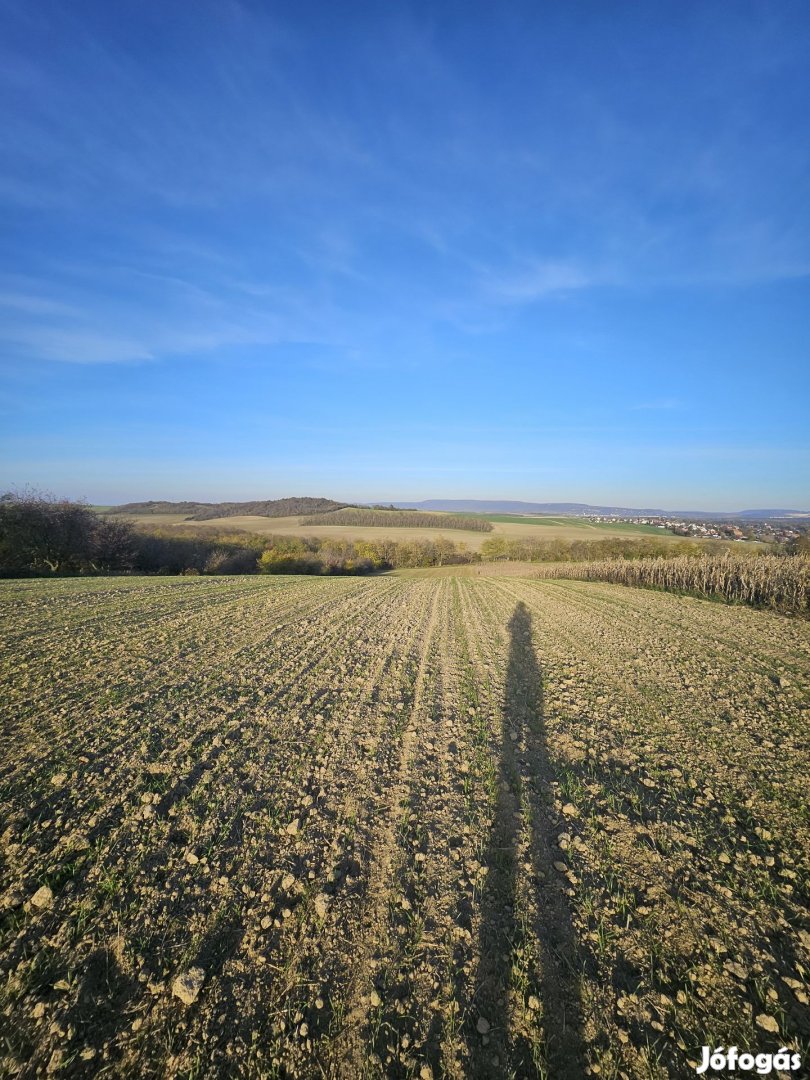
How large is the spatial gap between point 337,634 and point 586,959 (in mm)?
9740

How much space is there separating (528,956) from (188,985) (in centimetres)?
250

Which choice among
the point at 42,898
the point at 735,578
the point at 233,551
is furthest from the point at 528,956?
the point at 233,551

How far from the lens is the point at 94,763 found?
543 cm

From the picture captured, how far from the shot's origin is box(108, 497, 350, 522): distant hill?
10600 centimetres

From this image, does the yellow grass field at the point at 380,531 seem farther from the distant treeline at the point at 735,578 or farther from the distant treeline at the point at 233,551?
the distant treeline at the point at 735,578

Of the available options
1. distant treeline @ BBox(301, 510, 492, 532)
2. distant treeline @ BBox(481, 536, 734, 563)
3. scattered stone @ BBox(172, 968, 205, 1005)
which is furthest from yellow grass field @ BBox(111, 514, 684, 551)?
scattered stone @ BBox(172, 968, 205, 1005)

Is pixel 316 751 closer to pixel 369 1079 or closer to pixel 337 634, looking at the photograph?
pixel 369 1079

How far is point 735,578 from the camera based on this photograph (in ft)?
72.0

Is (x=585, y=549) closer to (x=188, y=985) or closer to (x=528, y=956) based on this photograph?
(x=528, y=956)

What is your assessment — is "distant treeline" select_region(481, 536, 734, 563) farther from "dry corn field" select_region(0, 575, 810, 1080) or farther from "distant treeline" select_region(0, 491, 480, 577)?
Answer: "dry corn field" select_region(0, 575, 810, 1080)

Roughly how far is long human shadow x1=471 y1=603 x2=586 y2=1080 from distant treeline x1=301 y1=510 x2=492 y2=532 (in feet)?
312

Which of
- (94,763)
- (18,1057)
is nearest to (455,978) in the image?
(18,1057)

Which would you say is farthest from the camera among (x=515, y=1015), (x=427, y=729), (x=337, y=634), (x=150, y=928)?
(x=337, y=634)

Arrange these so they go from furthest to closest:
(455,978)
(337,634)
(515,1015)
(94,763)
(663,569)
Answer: (663,569)
(337,634)
(94,763)
(455,978)
(515,1015)
